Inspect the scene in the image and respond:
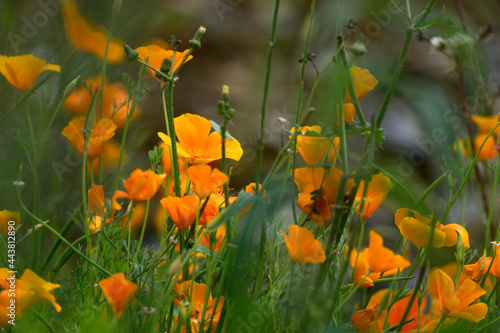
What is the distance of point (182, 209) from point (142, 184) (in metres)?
0.05

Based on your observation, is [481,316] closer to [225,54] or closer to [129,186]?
[129,186]

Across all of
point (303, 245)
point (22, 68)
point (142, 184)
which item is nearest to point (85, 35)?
point (22, 68)

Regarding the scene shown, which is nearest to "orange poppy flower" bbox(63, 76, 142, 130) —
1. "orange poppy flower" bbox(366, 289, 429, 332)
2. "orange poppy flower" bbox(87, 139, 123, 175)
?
"orange poppy flower" bbox(87, 139, 123, 175)

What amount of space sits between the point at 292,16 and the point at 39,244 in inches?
71.1

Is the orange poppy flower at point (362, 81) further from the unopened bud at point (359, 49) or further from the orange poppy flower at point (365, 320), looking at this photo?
the orange poppy flower at point (365, 320)

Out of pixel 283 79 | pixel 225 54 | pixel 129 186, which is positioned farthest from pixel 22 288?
pixel 225 54

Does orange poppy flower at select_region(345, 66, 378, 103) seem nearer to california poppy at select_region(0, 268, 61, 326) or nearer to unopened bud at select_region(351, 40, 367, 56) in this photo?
unopened bud at select_region(351, 40, 367, 56)

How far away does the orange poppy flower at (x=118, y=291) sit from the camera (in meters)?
0.43

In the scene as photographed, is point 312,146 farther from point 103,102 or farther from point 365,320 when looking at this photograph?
point 103,102

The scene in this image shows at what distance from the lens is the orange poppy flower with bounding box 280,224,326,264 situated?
464 millimetres

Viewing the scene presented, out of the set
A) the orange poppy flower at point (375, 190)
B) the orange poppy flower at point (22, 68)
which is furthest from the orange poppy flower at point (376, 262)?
the orange poppy flower at point (22, 68)

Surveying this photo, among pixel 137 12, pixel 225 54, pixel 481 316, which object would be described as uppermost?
pixel 137 12

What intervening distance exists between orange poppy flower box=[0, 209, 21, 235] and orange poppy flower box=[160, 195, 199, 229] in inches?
6.0

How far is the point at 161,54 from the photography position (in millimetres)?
551
